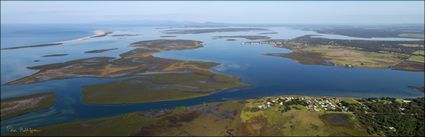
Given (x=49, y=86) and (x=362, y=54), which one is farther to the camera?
(x=362, y=54)

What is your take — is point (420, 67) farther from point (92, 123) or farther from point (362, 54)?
point (92, 123)

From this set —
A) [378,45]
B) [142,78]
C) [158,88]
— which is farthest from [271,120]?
[378,45]

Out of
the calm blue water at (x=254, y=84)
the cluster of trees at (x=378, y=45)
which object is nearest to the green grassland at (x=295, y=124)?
the calm blue water at (x=254, y=84)

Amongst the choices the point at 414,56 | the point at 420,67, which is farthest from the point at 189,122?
the point at 414,56

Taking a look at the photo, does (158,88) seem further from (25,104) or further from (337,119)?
(337,119)

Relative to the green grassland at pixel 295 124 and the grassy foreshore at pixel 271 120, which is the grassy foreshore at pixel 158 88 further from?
the green grassland at pixel 295 124

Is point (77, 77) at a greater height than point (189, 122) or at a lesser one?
greater

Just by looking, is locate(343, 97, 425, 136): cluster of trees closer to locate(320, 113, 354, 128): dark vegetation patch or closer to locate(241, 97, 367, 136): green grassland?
Result: locate(320, 113, 354, 128): dark vegetation patch
